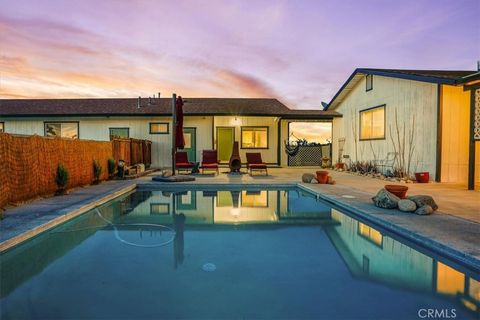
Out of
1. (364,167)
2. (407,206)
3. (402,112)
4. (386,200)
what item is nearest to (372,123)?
(364,167)

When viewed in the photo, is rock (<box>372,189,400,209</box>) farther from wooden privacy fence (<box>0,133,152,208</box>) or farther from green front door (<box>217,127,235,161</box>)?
green front door (<box>217,127,235,161</box>)

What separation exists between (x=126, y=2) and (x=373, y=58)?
11317 mm

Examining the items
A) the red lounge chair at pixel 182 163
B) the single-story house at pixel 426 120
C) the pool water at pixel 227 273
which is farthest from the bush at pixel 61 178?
the single-story house at pixel 426 120

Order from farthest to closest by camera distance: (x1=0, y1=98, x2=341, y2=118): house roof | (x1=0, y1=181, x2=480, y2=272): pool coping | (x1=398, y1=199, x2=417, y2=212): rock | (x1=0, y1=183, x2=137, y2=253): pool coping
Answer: (x1=0, y1=98, x2=341, y2=118): house roof
(x1=398, y1=199, x2=417, y2=212): rock
(x1=0, y1=183, x2=137, y2=253): pool coping
(x1=0, y1=181, x2=480, y2=272): pool coping

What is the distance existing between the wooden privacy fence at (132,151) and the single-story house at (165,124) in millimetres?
1026

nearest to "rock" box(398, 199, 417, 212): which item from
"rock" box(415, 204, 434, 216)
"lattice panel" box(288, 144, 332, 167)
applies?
"rock" box(415, 204, 434, 216)

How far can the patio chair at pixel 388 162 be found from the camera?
→ 10742mm

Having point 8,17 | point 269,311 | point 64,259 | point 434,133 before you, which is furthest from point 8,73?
point 434,133

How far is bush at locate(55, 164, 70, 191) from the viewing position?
6.68 meters

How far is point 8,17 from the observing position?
28.6 ft

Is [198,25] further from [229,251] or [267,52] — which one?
[229,251]

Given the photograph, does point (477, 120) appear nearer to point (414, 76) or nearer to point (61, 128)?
point (414, 76)

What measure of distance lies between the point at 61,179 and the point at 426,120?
33.9ft

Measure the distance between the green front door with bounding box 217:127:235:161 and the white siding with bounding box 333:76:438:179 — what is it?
583 cm
